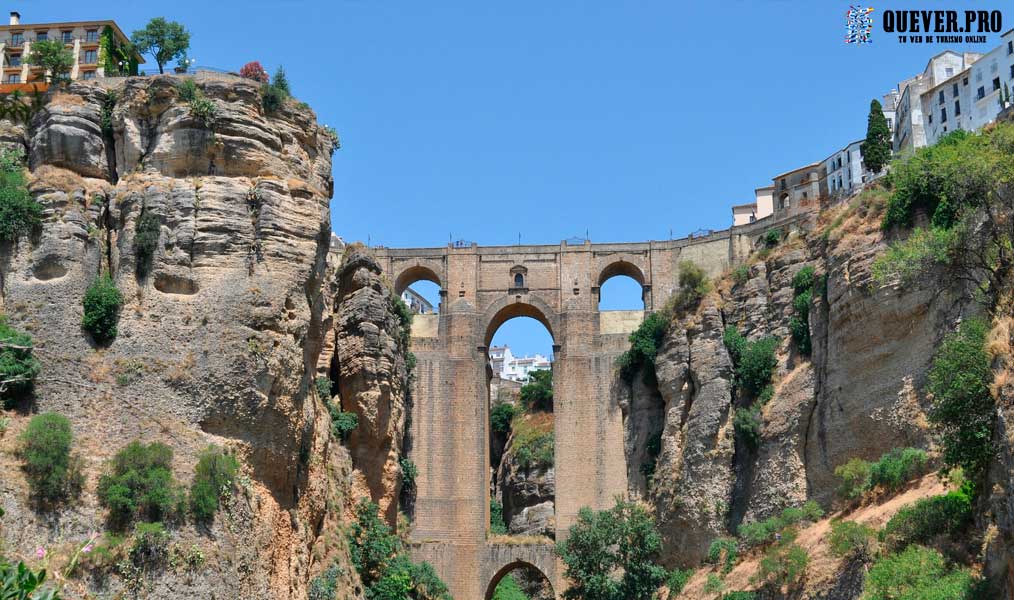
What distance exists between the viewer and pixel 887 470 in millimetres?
34688

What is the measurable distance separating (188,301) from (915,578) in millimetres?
18095

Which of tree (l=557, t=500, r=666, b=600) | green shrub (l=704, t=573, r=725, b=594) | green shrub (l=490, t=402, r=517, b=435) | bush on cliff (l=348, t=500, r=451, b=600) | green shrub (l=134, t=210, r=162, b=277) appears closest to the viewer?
green shrub (l=134, t=210, r=162, b=277)

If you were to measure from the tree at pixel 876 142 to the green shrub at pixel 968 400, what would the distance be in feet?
86.5

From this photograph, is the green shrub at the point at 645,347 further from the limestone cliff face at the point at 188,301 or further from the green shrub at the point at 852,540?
the limestone cliff face at the point at 188,301

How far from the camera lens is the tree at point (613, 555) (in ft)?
146

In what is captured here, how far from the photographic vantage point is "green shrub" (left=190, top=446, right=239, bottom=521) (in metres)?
27.0

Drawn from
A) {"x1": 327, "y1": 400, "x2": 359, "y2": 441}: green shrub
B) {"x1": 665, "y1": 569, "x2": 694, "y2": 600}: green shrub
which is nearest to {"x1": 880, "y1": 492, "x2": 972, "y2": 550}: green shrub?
{"x1": 665, "y1": 569, "x2": 694, "y2": 600}: green shrub

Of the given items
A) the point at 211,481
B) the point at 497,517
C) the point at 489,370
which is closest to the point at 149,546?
the point at 211,481

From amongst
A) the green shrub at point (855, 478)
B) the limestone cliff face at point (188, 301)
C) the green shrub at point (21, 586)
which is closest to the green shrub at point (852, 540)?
the green shrub at point (855, 478)

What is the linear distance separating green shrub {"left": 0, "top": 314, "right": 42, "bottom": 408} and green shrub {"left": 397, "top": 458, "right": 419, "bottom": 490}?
868 inches

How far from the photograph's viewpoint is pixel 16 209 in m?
29.8

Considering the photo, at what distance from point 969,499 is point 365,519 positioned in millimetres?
20174

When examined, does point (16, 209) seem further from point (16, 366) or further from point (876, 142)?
point (876, 142)

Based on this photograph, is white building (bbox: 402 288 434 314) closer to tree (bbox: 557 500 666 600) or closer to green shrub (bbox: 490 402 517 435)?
green shrub (bbox: 490 402 517 435)
